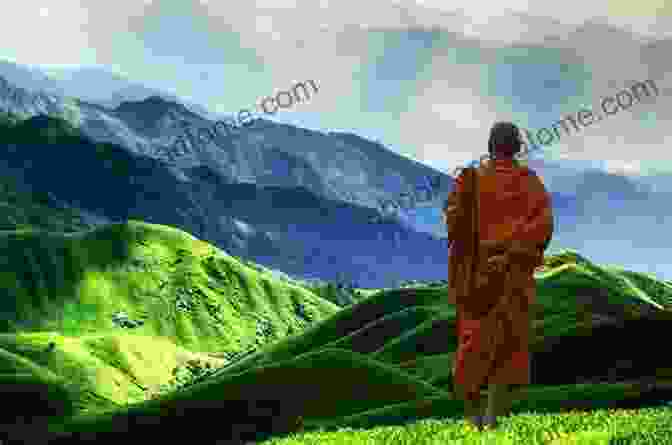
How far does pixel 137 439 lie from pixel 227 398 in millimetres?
8520

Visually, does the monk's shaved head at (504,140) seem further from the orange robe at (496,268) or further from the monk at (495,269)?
the orange robe at (496,268)

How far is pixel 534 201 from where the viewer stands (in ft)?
60.0

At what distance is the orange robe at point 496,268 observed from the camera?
18.0 meters

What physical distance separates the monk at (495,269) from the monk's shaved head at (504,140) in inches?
0.7

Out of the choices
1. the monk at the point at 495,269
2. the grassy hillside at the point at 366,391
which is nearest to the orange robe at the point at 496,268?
the monk at the point at 495,269

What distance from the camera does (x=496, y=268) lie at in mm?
18031

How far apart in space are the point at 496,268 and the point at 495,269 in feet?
0.08

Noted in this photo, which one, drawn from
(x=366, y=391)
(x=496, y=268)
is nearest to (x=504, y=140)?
(x=496, y=268)

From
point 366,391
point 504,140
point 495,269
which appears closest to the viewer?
point 495,269

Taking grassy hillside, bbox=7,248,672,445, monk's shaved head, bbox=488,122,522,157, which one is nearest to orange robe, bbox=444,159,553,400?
monk's shaved head, bbox=488,122,522,157

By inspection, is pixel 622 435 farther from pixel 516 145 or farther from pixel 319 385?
pixel 319 385

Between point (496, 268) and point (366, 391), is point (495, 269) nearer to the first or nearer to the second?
point (496, 268)

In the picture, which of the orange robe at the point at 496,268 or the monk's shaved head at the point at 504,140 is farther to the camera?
the monk's shaved head at the point at 504,140

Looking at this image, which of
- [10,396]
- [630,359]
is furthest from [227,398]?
[10,396]
